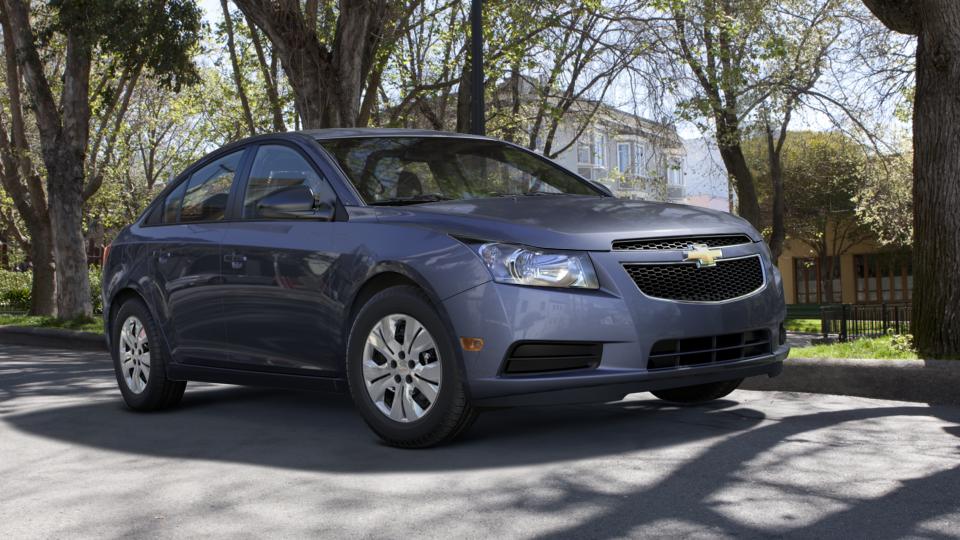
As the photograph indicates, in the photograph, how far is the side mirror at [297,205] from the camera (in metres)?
6.30

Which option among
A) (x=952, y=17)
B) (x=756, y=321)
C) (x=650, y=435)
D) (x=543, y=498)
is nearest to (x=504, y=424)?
(x=650, y=435)

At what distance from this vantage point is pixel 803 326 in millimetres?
33906

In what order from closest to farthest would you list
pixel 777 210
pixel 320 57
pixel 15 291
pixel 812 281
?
1. pixel 320 57
2. pixel 777 210
3. pixel 15 291
4. pixel 812 281

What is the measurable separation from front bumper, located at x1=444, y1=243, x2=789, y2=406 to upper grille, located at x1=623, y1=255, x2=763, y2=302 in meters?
0.07

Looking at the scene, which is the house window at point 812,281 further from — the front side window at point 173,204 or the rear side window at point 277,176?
the rear side window at point 277,176

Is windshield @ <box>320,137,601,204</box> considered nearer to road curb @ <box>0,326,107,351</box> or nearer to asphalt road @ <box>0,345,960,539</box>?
asphalt road @ <box>0,345,960,539</box>

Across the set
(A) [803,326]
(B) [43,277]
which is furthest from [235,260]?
(A) [803,326]

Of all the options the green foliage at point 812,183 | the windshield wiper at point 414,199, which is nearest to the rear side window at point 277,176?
the windshield wiper at point 414,199

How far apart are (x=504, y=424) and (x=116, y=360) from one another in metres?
3.06

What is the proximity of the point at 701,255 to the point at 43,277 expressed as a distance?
73.5ft

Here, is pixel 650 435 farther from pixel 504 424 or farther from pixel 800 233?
pixel 800 233

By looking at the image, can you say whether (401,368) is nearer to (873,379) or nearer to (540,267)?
(540,267)

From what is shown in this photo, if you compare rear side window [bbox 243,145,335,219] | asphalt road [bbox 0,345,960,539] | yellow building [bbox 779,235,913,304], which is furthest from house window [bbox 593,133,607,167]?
asphalt road [bbox 0,345,960,539]

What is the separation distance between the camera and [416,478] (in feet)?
16.8
